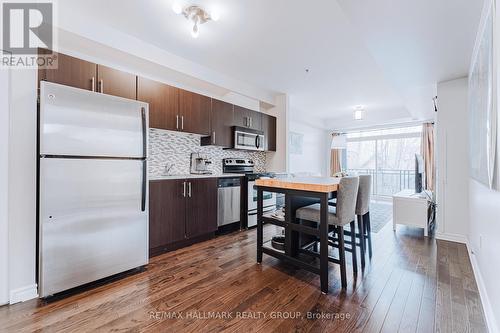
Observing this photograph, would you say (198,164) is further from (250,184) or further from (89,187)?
(89,187)

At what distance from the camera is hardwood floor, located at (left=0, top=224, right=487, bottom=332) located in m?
1.64

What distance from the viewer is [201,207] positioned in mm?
3311

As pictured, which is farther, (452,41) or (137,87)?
(137,87)

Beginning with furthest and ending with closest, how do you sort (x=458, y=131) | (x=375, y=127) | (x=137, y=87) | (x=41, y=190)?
(x=375, y=127), (x=458, y=131), (x=137, y=87), (x=41, y=190)

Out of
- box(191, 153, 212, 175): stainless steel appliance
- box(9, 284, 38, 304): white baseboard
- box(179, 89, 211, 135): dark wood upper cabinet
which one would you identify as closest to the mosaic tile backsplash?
box(191, 153, 212, 175): stainless steel appliance

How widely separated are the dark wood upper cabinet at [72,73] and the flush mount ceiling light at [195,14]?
1041 mm

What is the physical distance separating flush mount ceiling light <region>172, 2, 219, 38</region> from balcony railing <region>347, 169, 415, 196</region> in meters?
6.79

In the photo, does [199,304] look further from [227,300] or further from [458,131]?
[458,131]

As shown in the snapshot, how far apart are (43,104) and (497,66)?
10.1 feet

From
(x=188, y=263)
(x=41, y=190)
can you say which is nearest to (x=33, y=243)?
(x=41, y=190)

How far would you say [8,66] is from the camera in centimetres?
184

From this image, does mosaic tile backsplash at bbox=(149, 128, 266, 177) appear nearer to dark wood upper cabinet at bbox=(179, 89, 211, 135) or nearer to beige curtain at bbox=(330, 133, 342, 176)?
dark wood upper cabinet at bbox=(179, 89, 211, 135)

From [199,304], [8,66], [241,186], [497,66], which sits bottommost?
[199,304]

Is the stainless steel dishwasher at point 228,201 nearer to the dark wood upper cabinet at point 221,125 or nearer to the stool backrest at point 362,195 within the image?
the dark wood upper cabinet at point 221,125
